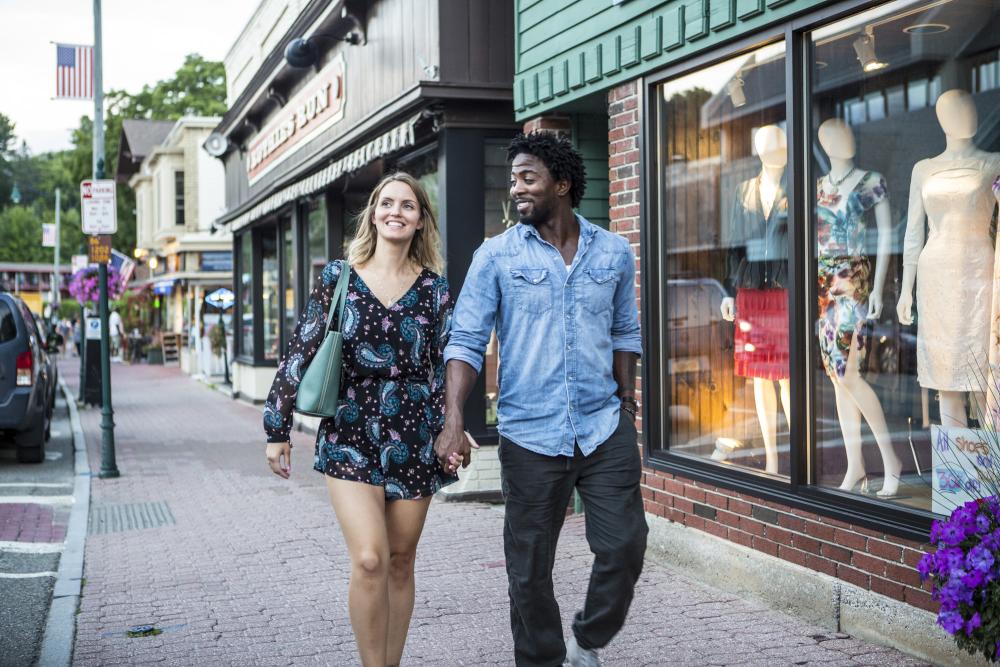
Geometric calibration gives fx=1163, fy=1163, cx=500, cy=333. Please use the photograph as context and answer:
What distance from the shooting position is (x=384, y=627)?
4.08 m

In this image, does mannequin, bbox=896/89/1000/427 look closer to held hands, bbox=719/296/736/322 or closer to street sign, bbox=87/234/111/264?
held hands, bbox=719/296/736/322

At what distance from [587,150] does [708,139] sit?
6.44 feet

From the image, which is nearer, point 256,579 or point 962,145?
point 962,145

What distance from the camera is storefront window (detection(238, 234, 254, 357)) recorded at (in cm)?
2058

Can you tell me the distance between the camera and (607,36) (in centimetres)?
721

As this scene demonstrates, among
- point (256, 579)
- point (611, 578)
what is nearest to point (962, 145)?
point (611, 578)

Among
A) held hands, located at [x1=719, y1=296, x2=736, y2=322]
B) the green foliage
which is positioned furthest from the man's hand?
the green foliage

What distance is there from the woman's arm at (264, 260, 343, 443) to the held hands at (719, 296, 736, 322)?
3093 millimetres

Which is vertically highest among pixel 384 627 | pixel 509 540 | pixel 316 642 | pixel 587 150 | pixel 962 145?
pixel 587 150

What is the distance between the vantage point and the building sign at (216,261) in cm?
3812

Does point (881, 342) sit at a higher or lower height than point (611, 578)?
higher

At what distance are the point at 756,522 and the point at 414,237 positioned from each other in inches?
103

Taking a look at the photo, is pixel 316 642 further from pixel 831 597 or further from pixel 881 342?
pixel 881 342

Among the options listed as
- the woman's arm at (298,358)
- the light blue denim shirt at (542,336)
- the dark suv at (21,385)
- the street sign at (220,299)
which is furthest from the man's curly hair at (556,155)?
the street sign at (220,299)
